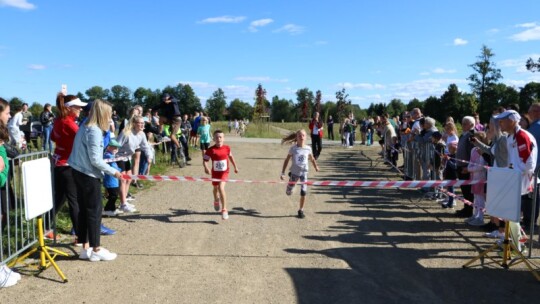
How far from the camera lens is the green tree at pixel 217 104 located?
127m

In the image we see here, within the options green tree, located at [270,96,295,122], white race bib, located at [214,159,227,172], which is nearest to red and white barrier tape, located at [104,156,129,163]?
white race bib, located at [214,159,227,172]

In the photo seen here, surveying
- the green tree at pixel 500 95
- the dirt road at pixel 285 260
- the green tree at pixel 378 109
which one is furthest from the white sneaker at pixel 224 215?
the green tree at pixel 500 95

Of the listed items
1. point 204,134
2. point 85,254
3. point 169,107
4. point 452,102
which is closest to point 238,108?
point 452,102

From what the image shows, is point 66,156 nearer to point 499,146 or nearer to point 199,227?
point 199,227

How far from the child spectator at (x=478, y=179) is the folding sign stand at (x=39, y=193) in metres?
6.78

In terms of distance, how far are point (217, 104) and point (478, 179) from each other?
4842 inches

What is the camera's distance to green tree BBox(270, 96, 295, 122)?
121 metres

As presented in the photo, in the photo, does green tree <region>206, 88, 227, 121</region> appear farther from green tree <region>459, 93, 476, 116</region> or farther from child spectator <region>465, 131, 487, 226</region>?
child spectator <region>465, 131, 487, 226</region>

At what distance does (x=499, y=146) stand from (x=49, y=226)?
22.5ft

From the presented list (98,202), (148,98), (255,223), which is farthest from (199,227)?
(148,98)

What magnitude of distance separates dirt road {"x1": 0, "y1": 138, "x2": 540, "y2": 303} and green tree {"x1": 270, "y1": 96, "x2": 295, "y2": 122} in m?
111

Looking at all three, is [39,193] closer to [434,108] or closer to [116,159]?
[116,159]

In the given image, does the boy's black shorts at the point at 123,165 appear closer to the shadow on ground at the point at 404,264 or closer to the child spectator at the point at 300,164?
the child spectator at the point at 300,164

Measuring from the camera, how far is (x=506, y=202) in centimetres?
537
